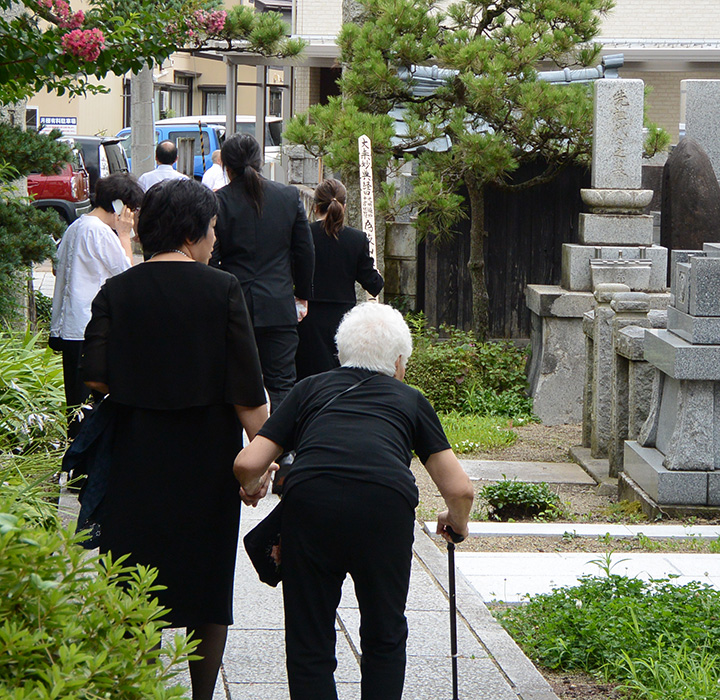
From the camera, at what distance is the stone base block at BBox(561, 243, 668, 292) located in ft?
36.3

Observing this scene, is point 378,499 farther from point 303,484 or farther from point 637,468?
point 637,468

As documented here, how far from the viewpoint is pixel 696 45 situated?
73.6 ft

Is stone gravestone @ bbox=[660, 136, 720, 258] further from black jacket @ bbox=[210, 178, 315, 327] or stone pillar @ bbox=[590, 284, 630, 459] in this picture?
black jacket @ bbox=[210, 178, 315, 327]

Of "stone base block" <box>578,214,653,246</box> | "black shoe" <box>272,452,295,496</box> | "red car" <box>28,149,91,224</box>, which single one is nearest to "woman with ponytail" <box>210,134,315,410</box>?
"black shoe" <box>272,452,295,496</box>

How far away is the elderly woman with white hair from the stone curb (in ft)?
3.41

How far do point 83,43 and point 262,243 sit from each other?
57.7 inches

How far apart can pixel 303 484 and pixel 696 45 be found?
2130 centimetres

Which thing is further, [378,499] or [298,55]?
[298,55]

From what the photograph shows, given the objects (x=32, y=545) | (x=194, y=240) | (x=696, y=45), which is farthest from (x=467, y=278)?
(x=696, y=45)

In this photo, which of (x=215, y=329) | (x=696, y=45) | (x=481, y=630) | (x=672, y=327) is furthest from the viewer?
(x=696, y=45)

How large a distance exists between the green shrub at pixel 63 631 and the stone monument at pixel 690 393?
5.26m

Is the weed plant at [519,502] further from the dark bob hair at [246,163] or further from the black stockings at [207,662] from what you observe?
the black stockings at [207,662]

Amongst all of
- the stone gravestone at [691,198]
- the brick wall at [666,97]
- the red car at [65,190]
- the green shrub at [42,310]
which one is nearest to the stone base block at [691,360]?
the stone gravestone at [691,198]

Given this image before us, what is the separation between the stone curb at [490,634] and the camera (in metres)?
4.30
